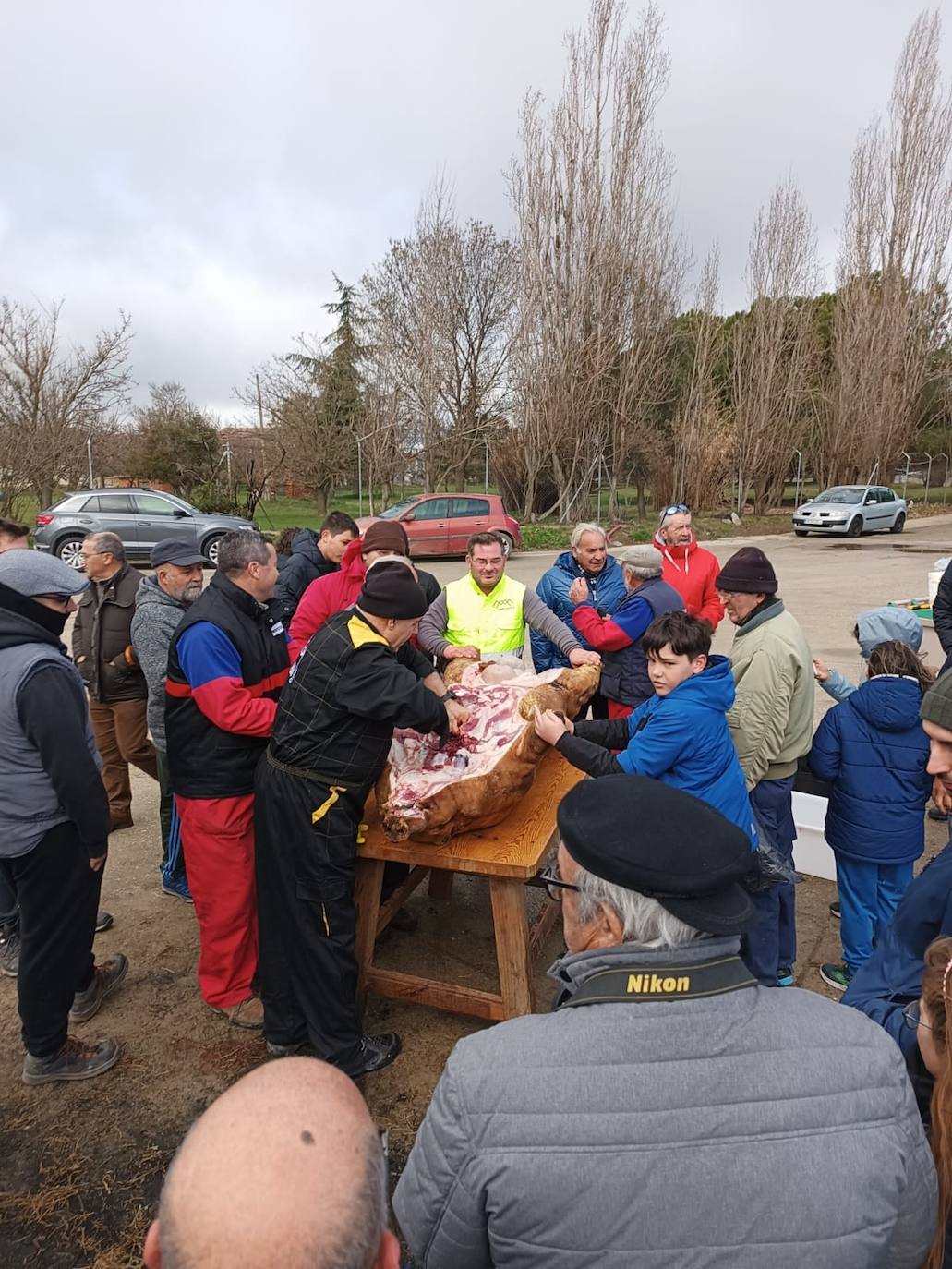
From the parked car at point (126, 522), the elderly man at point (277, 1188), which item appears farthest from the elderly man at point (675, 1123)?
the parked car at point (126, 522)

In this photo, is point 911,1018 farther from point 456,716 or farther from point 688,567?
point 688,567

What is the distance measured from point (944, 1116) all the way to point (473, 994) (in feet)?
6.37

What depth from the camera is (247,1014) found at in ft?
9.68

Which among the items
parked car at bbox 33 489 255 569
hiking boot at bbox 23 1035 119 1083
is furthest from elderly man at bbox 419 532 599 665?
parked car at bbox 33 489 255 569

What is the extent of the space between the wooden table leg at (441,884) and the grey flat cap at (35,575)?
2.21m

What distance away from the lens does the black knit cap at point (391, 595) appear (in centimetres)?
239

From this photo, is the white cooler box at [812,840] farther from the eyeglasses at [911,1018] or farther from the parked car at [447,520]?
the parked car at [447,520]

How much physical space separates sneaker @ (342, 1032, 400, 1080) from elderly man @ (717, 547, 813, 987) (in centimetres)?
142

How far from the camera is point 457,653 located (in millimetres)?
3785

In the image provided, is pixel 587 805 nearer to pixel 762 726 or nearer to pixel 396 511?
pixel 762 726

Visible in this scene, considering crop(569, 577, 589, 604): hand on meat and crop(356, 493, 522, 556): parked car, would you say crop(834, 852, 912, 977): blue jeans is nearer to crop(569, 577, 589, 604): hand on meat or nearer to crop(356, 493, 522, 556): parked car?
crop(569, 577, 589, 604): hand on meat

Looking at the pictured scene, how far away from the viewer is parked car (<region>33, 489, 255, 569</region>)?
1429cm

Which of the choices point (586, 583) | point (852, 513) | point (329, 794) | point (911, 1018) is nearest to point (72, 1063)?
point (329, 794)

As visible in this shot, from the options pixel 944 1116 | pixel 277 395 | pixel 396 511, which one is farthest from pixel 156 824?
pixel 277 395
